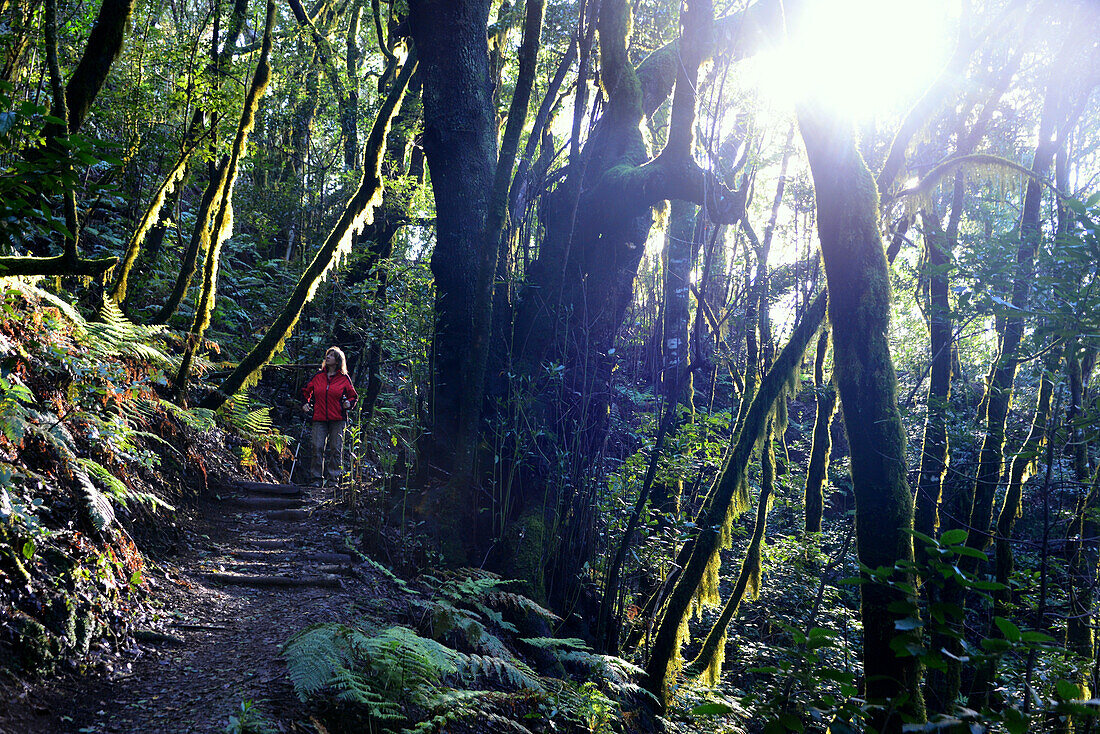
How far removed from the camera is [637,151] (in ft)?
24.5

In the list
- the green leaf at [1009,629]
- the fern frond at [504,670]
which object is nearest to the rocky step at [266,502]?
the fern frond at [504,670]

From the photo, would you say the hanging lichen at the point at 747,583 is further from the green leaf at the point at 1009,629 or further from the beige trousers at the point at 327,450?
the beige trousers at the point at 327,450

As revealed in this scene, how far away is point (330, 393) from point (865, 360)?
23.7 ft

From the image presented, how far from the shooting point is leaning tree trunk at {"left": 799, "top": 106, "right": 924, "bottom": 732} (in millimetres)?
3828

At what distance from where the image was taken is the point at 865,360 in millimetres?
4023

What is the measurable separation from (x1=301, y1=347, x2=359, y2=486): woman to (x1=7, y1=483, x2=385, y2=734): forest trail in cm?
199

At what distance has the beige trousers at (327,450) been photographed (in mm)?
9234

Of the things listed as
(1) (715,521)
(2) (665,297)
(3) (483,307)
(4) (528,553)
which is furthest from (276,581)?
(2) (665,297)

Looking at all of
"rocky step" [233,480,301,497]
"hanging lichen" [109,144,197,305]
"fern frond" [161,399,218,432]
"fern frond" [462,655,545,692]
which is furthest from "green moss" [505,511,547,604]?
"hanging lichen" [109,144,197,305]

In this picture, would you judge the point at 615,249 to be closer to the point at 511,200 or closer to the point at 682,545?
the point at 511,200

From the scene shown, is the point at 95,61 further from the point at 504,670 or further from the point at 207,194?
the point at 504,670

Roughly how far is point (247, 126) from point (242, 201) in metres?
7.12

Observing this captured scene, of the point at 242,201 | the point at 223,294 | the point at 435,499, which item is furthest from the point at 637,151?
the point at 242,201

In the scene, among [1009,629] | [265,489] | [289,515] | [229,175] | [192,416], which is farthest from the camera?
[229,175]
